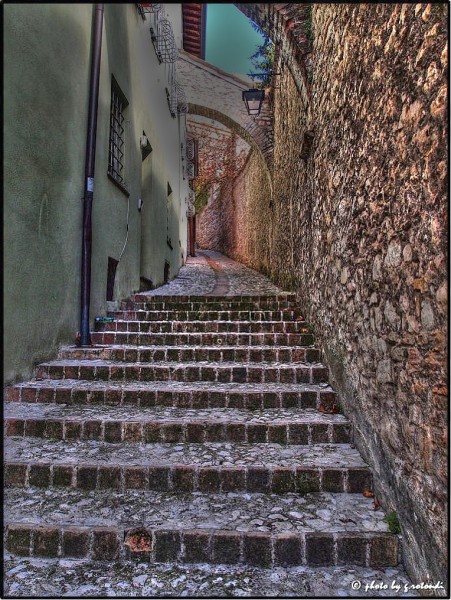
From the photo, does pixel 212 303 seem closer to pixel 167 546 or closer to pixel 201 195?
pixel 167 546

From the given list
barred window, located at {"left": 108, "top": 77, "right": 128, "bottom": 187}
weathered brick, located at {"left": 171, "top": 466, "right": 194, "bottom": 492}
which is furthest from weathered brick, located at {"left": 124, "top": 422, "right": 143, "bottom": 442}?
barred window, located at {"left": 108, "top": 77, "right": 128, "bottom": 187}

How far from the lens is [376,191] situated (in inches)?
98.2

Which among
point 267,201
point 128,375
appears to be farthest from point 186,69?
point 128,375

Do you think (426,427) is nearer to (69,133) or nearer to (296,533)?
(296,533)

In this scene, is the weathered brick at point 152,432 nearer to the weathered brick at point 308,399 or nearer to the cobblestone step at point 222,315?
the weathered brick at point 308,399

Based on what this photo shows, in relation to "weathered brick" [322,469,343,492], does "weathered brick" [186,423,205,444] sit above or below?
above

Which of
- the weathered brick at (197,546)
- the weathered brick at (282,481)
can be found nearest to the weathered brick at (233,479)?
the weathered brick at (282,481)

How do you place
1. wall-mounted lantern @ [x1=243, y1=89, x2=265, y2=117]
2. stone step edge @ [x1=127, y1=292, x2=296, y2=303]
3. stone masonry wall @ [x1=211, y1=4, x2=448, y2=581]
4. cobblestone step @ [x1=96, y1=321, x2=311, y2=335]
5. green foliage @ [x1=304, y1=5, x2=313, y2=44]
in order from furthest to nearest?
1. wall-mounted lantern @ [x1=243, y1=89, x2=265, y2=117]
2. stone step edge @ [x1=127, y1=292, x2=296, y2=303]
3. cobblestone step @ [x1=96, y1=321, x2=311, y2=335]
4. green foliage @ [x1=304, y1=5, x2=313, y2=44]
5. stone masonry wall @ [x1=211, y1=4, x2=448, y2=581]

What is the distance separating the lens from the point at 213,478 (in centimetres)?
254

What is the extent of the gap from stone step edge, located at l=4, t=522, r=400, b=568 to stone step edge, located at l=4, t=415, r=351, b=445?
0.92 metres

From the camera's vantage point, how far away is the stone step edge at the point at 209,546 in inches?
82.0

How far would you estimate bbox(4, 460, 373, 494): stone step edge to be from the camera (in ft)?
8.35

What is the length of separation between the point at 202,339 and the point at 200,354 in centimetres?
41

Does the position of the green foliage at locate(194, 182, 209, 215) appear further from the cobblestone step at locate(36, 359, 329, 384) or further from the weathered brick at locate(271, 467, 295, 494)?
the weathered brick at locate(271, 467, 295, 494)
